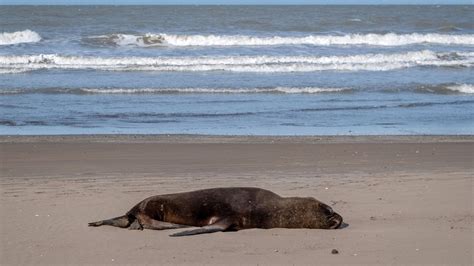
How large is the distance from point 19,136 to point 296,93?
26.0 ft

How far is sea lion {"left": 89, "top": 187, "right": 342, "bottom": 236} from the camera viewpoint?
6.73m

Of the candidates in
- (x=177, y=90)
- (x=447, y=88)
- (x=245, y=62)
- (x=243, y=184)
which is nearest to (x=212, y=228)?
(x=243, y=184)

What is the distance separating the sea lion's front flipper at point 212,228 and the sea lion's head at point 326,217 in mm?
674

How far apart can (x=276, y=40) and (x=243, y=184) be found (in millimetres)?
26552

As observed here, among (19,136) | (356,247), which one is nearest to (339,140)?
(19,136)

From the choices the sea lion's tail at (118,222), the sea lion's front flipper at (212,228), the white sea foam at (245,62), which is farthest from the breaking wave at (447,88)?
the sea lion's tail at (118,222)

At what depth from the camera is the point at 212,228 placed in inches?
257

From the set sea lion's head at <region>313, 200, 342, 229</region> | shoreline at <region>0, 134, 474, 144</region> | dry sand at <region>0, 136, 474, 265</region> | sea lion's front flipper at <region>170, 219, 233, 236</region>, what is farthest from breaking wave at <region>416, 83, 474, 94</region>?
sea lion's front flipper at <region>170, 219, 233, 236</region>

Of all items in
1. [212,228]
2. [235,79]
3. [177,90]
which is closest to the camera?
[212,228]

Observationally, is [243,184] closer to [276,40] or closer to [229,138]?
[229,138]

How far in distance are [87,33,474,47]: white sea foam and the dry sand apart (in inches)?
881

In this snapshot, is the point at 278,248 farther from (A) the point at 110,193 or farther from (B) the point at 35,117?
(B) the point at 35,117

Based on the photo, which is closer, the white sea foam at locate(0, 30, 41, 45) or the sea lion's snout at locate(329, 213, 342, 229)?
the sea lion's snout at locate(329, 213, 342, 229)

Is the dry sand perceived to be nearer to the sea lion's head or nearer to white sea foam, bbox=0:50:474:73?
the sea lion's head
